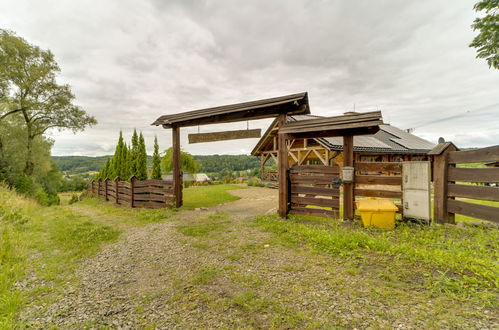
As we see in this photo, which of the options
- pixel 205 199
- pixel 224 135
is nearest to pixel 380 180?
pixel 224 135

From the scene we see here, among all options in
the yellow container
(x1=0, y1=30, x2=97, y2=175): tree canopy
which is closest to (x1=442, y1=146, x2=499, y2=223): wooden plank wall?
the yellow container

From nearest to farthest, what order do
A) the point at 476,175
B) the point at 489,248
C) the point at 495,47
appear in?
the point at 489,248, the point at 476,175, the point at 495,47

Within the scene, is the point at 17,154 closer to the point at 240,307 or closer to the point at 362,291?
the point at 240,307

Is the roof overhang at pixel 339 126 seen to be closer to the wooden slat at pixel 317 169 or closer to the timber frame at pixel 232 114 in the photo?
the timber frame at pixel 232 114

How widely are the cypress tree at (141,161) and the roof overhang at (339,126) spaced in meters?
9.79

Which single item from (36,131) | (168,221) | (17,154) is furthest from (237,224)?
(36,131)

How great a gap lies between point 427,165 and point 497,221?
60.6 inches

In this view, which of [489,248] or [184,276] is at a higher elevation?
[489,248]

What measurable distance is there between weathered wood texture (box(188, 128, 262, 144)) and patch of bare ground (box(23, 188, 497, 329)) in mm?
4281

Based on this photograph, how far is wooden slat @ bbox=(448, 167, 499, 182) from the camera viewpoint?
13.7 feet

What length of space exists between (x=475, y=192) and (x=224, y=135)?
275 inches

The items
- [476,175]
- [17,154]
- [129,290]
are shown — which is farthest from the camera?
[17,154]

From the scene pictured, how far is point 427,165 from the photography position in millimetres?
5012

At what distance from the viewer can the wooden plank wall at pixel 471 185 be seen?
4180mm
